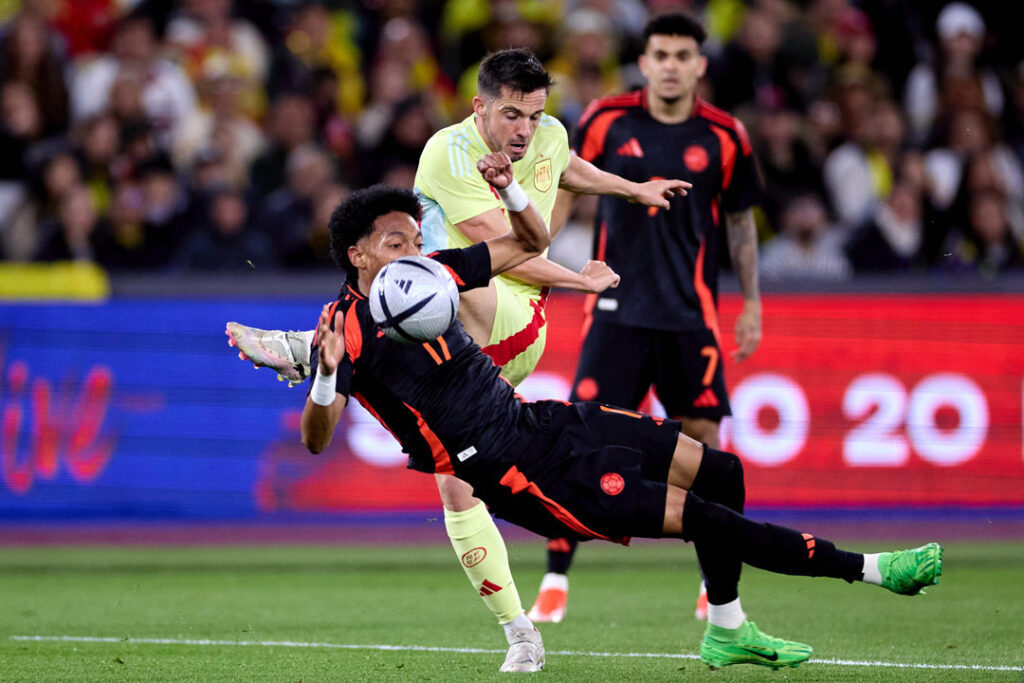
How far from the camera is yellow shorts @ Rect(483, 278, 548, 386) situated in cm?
662

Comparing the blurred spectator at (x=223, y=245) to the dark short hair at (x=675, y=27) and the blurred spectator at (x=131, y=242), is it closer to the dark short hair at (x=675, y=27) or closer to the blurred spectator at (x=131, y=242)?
the blurred spectator at (x=131, y=242)

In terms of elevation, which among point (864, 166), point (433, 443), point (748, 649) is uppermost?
point (864, 166)

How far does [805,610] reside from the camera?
332 inches

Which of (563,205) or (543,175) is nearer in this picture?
(543,175)

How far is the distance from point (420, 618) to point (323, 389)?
3098mm

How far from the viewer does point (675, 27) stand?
27.8 feet

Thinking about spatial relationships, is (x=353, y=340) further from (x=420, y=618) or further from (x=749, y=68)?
(x=749, y=68)

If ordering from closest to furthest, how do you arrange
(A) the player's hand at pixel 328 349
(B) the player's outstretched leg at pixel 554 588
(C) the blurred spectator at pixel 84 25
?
(A) the player's hand at pixel 328 349, (B) the player's outstretched leg at pixel 554 588, (C) the blurred spectator at pixel 84 25

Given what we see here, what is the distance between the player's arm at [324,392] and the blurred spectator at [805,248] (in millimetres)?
7772

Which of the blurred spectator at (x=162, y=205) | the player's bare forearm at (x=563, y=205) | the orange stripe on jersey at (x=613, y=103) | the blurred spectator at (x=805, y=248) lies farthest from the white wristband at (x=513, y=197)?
the blurred spectator at (x=162, y=205)

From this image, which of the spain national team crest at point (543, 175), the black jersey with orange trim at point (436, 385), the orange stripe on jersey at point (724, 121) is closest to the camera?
the black jersey with orange trim at point (436, 385)

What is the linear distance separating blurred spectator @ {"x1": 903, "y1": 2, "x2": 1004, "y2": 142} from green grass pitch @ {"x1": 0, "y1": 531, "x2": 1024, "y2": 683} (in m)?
5.04

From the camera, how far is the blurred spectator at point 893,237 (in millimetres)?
13203

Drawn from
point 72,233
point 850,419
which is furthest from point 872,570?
point 72,233
